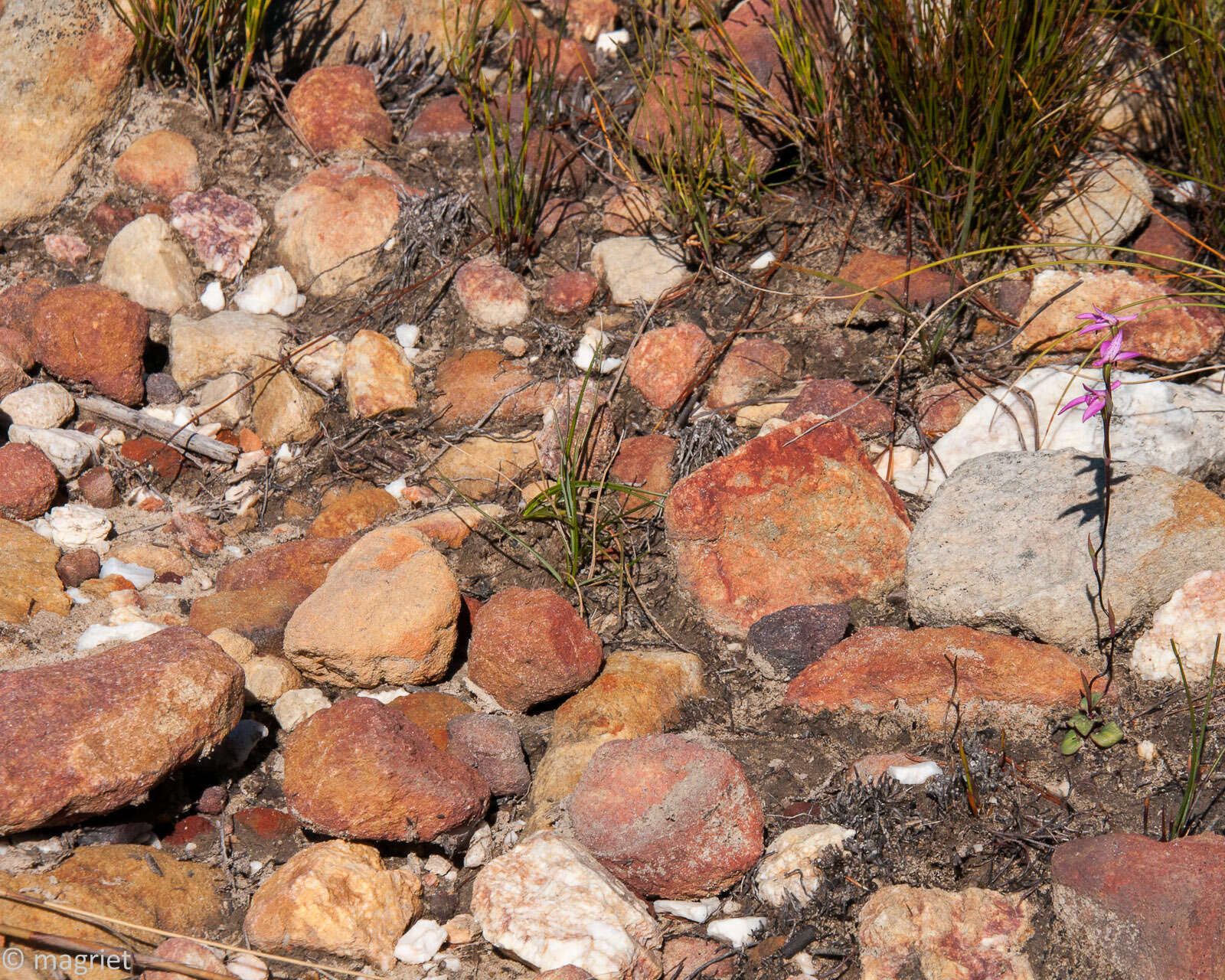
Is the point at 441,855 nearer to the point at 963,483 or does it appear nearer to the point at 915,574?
the point at 915,574

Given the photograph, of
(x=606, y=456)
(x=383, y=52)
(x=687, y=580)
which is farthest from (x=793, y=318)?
(x=383, y=52)

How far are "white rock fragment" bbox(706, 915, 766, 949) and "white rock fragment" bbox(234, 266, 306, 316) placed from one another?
253cm

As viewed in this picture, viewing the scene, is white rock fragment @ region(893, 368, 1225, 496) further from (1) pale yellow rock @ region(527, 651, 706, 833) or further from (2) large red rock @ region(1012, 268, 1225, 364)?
(1) pale yellow rock @ region(527, 651, 706, 833)

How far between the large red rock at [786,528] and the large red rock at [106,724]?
1.16 m

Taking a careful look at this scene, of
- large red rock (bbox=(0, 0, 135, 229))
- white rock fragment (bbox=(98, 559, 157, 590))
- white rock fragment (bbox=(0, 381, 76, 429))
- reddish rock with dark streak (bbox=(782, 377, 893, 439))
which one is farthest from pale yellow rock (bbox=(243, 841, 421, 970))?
large red rock (bbox=(0, 0, 135, 229))

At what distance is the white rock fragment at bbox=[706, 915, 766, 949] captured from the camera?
5.68 ft

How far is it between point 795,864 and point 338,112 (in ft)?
10.5

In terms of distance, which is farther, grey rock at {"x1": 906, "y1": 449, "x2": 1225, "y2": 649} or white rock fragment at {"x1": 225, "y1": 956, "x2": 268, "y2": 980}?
grey rock at {"x1": 906, "y1": 449, "x2": 1225, "y2": 649}

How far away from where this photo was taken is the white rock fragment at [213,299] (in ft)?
11.0

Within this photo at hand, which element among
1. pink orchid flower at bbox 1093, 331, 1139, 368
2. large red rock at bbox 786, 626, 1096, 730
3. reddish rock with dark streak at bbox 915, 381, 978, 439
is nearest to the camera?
pink orchid flower at bbox 1093, 331, 1139, 368

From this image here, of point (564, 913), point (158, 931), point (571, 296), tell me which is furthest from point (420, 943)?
point (571, 296)

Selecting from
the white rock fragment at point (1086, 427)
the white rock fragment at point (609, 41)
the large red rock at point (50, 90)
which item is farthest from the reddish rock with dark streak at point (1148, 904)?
the large red rock at point (50, 90)

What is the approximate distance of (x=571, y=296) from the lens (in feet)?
10.5

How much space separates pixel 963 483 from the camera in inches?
92.4
